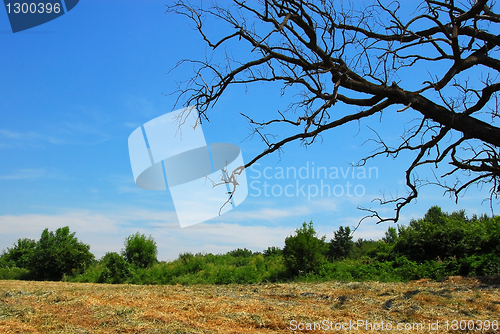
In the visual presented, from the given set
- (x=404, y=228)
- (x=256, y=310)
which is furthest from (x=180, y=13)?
(x=404, y=228)

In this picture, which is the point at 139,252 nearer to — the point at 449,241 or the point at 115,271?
the point at 115,271

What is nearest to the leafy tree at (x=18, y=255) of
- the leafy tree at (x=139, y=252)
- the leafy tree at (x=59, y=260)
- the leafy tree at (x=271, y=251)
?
the leafy tree at (x=59, y=260)

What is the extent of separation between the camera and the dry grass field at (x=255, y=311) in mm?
5465

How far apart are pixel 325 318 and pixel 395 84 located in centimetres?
426

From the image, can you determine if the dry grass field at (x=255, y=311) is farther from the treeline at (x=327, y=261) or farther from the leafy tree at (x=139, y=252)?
the leafy tree at (x=139, y=252)

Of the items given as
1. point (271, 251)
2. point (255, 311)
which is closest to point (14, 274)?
point (271, 251)

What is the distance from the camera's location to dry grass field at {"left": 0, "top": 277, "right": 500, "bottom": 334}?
5465mm

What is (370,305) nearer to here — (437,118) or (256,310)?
(256,310)

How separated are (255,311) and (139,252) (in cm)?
1417

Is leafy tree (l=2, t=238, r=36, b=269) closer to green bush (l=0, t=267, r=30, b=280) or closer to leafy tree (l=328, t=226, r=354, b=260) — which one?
green bush (l=0, t=267, r=30, b=280)

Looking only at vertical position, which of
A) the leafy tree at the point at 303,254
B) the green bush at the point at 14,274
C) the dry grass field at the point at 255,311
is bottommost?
the green bush at the point at 14,274

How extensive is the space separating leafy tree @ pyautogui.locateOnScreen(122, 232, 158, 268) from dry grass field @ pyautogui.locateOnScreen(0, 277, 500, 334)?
407 inches

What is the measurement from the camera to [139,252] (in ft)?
62.8

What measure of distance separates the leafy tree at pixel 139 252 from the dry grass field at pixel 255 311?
10.3 meters
